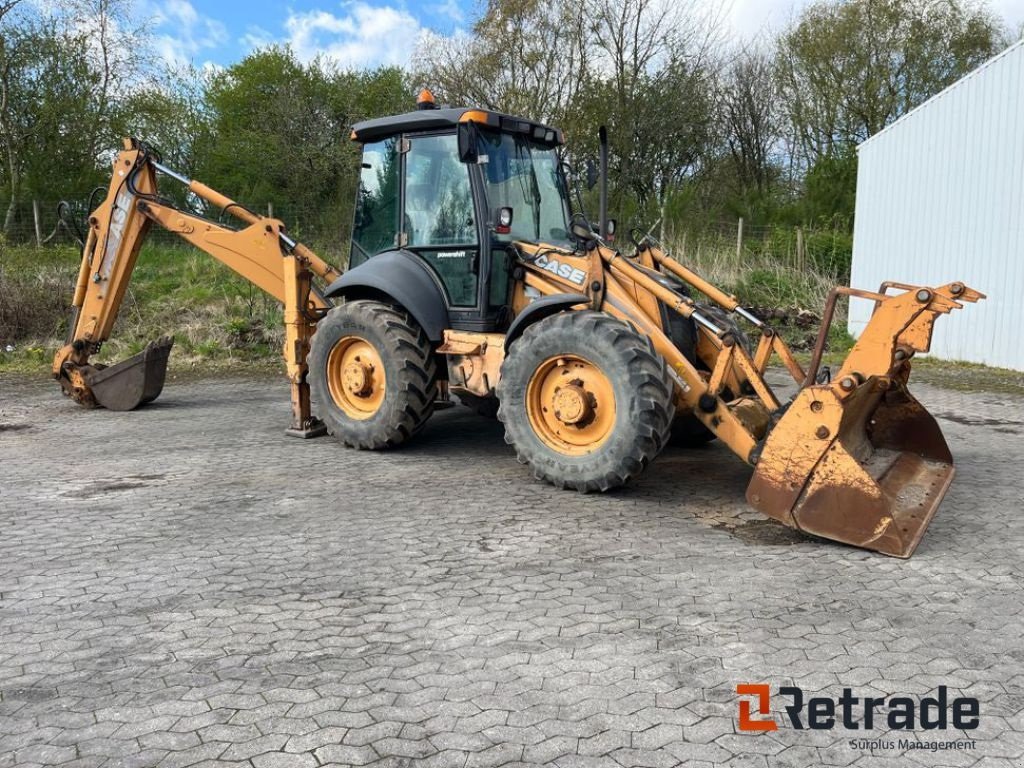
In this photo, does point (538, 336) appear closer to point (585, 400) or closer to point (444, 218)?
point (585, 400)

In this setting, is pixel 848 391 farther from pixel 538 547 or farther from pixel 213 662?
pixel 213 662

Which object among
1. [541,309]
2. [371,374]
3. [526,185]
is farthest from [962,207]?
[371,374]

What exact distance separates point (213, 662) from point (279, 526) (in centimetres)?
177

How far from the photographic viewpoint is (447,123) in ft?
22.0

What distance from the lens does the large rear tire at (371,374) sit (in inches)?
262

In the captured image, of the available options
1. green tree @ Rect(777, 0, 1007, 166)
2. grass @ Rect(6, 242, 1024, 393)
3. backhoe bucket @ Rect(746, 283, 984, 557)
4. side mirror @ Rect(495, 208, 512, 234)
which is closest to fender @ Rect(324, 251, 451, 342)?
side mirror @ Rect(495, 208, 512, 234)

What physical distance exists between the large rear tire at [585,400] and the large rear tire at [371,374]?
43.6 inches

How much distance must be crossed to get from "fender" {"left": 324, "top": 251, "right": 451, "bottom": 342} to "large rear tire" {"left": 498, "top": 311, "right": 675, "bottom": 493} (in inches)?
43.1

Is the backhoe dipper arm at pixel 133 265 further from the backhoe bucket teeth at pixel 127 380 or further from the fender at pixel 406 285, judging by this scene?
the fender at pixel 406 285

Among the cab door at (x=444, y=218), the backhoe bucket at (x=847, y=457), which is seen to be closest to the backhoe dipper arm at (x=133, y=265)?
the cab door at (x=444, y=218)

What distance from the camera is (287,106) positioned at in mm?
25984

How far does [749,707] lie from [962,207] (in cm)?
1187

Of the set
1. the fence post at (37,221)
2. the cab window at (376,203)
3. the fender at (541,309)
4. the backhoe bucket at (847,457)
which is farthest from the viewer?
the fence post at (37,221)

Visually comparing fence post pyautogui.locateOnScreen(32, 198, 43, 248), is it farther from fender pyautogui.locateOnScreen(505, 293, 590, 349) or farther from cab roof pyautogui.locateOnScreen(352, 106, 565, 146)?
fender pyautogui.locateOnScreen(505, 293, 590, 349)
